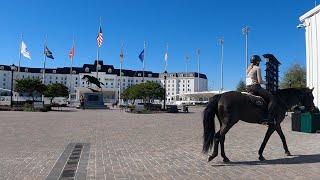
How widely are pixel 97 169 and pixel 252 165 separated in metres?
3.50

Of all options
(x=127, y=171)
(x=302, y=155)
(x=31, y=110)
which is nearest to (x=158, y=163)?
(x=127, y=171)

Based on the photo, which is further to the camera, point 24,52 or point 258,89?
point 24,52

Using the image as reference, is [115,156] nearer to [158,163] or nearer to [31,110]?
[158,163]

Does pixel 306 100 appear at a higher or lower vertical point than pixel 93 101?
higher

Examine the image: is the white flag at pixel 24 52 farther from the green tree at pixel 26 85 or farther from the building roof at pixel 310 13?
the building roof at pixel 310 13

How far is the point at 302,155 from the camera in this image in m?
9.24

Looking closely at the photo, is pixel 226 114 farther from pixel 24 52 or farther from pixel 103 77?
pixel 103 77

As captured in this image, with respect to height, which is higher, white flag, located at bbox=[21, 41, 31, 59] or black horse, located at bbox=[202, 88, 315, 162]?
white flag, located at bbox=[21, 41, 31, 59]

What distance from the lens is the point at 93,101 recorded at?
58719 millimetres

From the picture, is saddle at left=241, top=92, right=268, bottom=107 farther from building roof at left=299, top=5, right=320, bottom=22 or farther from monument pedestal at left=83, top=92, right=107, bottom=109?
monument pedestal at left=83, top=92, right=107, bottom=109

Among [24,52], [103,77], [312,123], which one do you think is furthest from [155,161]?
[103,77]

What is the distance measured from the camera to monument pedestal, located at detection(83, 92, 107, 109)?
56.5 m

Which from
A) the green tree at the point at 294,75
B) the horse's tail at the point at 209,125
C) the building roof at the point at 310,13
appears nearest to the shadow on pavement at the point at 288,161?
the horse's tail at the point at 209,125

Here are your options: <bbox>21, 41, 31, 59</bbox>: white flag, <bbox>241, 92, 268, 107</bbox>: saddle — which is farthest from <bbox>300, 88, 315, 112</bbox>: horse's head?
<bbox>21, 41, 31, 59</bbox>: white flag
